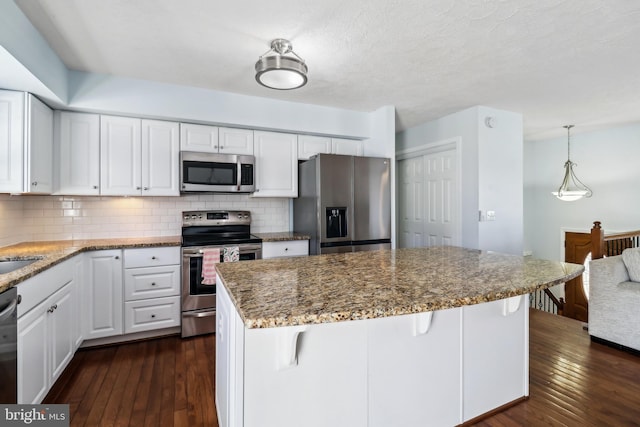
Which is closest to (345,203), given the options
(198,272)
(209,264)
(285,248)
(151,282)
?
(285,248)

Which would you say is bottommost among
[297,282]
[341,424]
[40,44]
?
[341,424]

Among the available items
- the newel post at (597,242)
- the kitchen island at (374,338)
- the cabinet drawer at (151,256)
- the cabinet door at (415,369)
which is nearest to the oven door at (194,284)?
the cabinet drawer at (151,256)

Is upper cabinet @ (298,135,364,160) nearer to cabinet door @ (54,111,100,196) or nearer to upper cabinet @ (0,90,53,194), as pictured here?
cabinet door @ (54,111,100,196)

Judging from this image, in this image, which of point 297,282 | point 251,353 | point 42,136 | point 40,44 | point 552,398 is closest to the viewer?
point 251,353

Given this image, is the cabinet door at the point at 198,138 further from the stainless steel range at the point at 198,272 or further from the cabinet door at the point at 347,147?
the cabinet door at the point at 347,147

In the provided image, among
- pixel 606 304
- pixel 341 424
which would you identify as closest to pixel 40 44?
pixel 341 424

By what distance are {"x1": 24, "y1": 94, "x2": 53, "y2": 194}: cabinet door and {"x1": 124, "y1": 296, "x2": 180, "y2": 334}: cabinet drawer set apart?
3.91ft

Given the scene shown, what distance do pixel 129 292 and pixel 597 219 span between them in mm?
6279

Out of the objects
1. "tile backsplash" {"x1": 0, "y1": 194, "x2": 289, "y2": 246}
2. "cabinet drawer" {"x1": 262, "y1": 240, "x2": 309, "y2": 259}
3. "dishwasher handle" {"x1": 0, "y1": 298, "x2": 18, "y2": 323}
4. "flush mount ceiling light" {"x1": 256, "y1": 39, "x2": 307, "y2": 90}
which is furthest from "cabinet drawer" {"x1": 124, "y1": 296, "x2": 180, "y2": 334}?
"flush mount ceiling light" {"x1": 256, "y1": 39, "x2": 307, "y2": 90}

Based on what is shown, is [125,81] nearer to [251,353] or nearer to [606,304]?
[251,353]

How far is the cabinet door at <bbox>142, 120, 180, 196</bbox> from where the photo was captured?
9.83 feet

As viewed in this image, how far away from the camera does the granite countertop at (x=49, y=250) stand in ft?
5.21

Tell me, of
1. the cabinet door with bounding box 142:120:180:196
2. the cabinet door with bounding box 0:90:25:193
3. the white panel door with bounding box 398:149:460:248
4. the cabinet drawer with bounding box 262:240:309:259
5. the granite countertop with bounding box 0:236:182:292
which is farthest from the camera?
the white panel door with bounding box 398:149:460:248

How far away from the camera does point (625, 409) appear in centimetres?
186
